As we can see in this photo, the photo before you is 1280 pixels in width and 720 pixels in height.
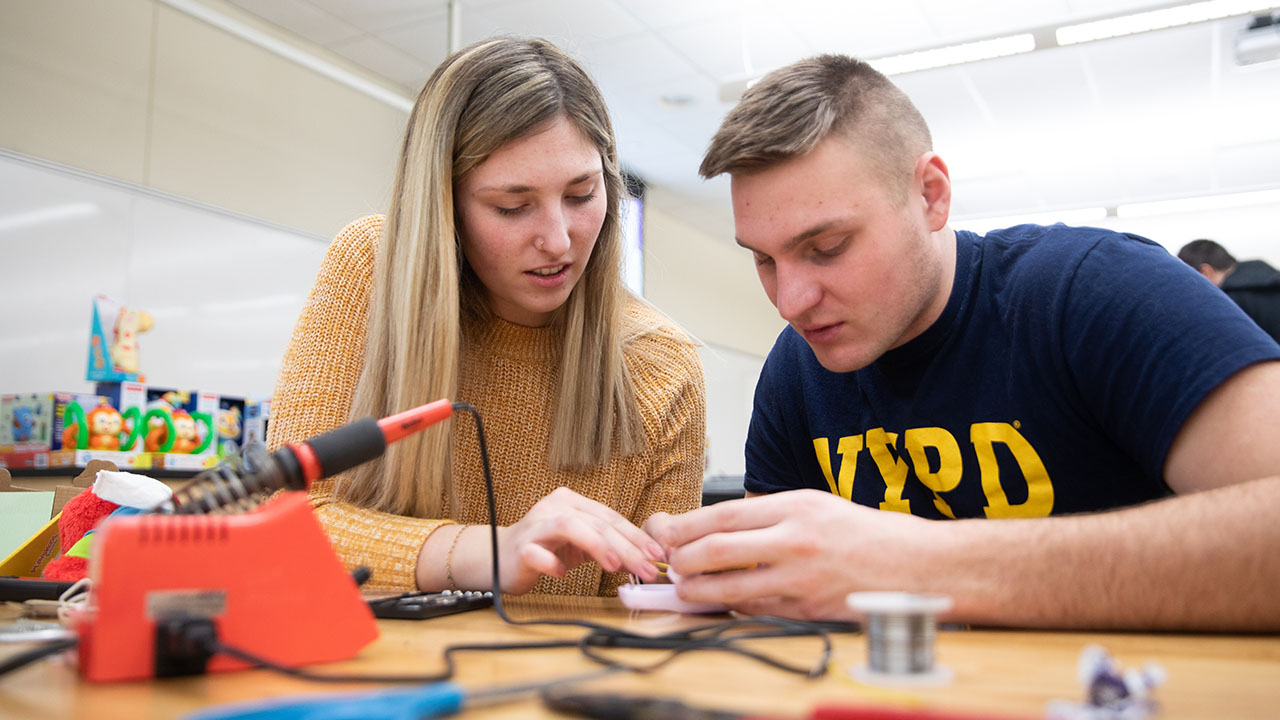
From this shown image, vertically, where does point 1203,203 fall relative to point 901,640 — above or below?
above

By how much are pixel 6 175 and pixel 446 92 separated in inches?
97.5

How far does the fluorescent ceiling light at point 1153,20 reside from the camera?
9.90 feet

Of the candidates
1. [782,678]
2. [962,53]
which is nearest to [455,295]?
[782,678]

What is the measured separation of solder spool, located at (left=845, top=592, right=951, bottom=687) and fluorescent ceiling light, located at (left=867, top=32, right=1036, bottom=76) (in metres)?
2.98

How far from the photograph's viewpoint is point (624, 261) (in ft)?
4.79

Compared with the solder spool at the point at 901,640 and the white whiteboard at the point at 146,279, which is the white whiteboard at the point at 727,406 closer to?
the white whiteboard at the point at 146,279

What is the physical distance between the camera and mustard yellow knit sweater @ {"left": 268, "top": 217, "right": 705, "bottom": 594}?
48.2 inches

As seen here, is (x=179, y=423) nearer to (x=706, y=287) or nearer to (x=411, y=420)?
(x=411, y=420)

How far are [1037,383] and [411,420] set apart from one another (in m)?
0.72

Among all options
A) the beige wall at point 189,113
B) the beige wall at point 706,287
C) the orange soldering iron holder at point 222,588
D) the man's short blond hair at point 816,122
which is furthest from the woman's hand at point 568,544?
the beige wall at point 706,287

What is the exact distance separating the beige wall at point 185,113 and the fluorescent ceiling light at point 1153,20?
2.33 meters

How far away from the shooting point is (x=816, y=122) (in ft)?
3.58

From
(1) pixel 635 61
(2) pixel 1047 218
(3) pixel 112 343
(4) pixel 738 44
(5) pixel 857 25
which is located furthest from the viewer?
(2) pixel 1047 218

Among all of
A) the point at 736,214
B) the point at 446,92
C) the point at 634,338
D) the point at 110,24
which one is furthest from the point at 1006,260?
the point at 110,24
